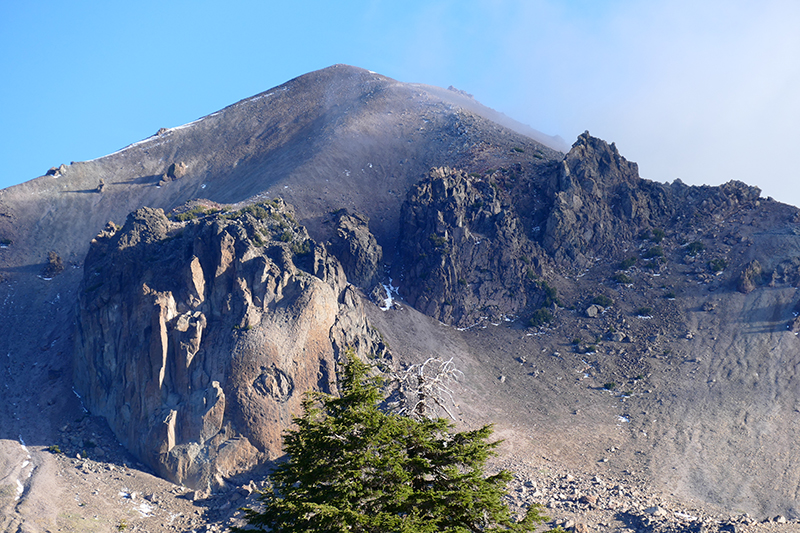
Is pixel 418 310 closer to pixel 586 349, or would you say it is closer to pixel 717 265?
pixel 586 349

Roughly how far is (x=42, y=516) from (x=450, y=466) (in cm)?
4025

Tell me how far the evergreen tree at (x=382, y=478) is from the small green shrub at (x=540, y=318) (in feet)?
198

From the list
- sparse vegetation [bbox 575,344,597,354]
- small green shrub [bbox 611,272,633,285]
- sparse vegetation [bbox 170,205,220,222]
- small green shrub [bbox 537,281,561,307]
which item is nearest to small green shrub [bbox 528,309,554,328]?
small green shrub [bbox 537,281,561,307]

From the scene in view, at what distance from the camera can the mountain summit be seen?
5738 centimetres

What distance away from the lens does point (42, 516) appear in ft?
151

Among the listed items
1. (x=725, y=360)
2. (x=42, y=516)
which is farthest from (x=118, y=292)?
(x=725, y=360)

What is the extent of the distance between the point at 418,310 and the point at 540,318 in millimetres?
14763

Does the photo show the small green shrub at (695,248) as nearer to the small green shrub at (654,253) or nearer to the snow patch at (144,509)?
the small green shrub at (654,253)

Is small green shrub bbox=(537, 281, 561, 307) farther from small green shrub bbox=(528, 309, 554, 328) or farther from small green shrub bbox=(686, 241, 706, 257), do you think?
small green shrub bbox=(686, 241, 706, 257)

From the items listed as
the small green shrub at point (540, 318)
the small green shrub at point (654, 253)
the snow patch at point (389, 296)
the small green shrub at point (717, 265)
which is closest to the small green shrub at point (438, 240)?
the snow patch at point (389, 296)

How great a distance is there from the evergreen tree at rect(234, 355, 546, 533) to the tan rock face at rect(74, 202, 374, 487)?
130 ft

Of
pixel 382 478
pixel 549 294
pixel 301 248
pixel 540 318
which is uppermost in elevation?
pixel 301 248

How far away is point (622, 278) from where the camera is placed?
269ft

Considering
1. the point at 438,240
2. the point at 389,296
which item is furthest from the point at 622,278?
the point at 389,296
